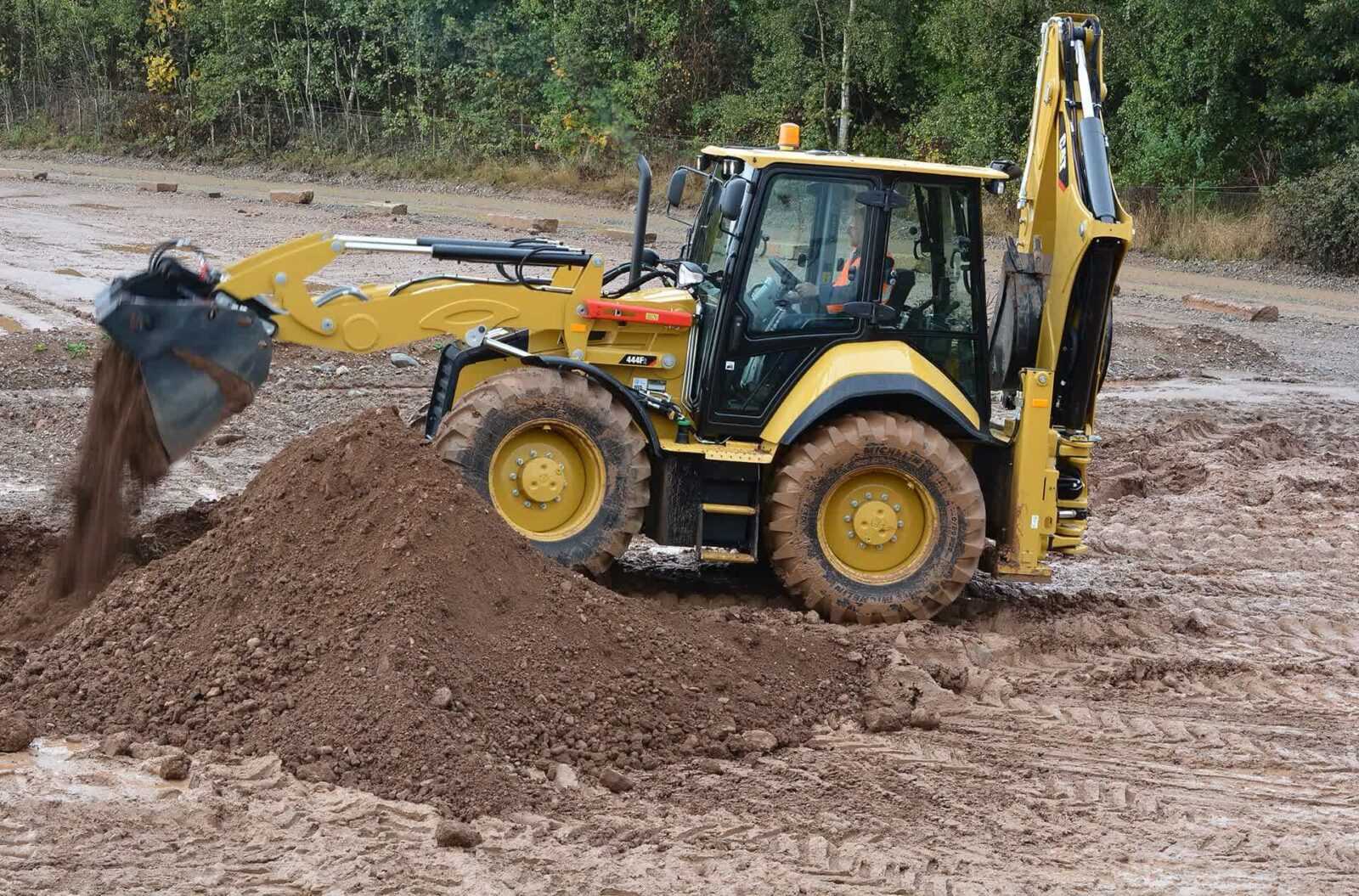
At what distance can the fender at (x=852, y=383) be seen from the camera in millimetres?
7449

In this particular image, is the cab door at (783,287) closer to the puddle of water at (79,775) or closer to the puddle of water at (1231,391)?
the puddle of water at (79,775)

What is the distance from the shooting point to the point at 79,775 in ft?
18.1

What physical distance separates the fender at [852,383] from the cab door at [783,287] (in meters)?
0.07

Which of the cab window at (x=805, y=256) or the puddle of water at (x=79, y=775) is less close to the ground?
the cab window at (x=805, y=256)

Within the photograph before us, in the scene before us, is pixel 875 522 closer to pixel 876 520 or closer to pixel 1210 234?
pixel 876 520

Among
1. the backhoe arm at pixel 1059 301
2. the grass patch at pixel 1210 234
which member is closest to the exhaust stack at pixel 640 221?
the backhoe arm at pixel 1059 301

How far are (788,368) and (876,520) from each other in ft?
2.98

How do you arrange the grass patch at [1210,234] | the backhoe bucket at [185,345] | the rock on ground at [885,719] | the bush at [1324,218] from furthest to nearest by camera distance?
the grass patch at [1210,234] → the bush at [1324,218] → the backhoe bucket at [185,345] → the rock on ground at [885,719]

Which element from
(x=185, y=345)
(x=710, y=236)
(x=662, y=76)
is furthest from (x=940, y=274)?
(x=662, y=76)

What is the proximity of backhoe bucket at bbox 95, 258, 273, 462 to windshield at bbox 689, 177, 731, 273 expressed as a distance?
2244 mm

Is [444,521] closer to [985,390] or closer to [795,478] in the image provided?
[795,478]

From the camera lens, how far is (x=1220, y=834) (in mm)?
5621

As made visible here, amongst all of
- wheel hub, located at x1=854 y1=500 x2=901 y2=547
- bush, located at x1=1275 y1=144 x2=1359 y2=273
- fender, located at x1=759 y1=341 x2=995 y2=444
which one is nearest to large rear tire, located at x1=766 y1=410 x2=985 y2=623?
wheel hub, located at x1=854 y1=500 x2=901 y2=547

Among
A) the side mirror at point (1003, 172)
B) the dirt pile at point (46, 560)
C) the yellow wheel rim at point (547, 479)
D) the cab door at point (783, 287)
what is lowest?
the dirt pile at point (46, 560)
